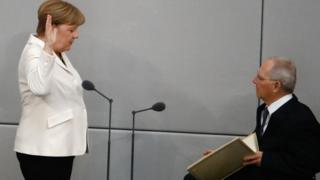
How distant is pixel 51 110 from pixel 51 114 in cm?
2

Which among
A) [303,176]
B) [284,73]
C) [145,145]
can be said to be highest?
[284,73]

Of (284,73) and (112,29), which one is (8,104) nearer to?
(112,29)

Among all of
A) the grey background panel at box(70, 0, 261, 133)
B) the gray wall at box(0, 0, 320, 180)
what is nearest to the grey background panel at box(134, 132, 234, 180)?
the gray wall at box(0, 0, 320, 180)

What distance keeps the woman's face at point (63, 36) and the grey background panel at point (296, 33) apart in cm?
154

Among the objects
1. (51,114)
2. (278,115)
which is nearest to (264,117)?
(278,115)

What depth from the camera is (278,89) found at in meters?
2.95

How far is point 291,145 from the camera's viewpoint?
2.80 metres

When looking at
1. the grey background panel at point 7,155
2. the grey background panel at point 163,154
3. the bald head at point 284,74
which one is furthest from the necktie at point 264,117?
the grey background panel at point 7,155

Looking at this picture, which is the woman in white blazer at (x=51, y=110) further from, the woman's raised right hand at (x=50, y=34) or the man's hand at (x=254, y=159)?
the man's hand at (x=254, y=159)

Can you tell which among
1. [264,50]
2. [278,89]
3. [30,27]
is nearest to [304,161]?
[278,89]

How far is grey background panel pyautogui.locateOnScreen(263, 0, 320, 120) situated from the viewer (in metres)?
3.80

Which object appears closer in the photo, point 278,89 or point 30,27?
point 278,89

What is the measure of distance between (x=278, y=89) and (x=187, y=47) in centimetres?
105

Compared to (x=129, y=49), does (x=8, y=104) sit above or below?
below
